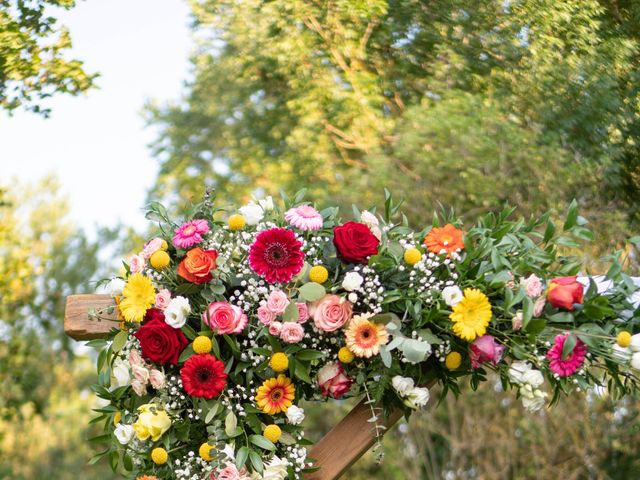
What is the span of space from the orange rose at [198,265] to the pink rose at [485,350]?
88 cm

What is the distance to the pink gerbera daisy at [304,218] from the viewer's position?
2643mm

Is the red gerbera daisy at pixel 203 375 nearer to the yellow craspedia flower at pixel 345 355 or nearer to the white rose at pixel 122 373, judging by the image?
the white rose at pixel 122 373

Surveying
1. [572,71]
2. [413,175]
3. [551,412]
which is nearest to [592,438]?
[551,412]

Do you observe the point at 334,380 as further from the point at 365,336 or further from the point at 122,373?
the point at 122,373

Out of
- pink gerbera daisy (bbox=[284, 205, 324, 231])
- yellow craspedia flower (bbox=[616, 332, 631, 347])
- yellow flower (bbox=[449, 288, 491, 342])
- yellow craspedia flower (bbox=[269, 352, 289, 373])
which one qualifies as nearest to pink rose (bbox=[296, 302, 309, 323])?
yellow craspedia flower (bbox=[269, 352, 289, 373])

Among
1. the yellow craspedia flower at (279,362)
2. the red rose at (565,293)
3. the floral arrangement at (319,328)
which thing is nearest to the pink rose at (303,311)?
the floral arrangement at (319,328)

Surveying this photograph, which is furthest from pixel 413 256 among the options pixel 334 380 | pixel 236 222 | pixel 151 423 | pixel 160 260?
pixel 151 423

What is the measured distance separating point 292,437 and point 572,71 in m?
3.23

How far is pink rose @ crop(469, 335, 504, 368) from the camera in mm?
2523

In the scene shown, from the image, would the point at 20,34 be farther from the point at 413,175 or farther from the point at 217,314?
the point at 413,175

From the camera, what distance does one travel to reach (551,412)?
5.96 metres

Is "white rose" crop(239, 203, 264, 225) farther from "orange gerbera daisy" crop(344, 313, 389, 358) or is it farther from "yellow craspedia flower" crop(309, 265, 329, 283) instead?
"orange gerbera daisy" crop(344, 313, 389, 358)

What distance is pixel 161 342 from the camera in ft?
8.50

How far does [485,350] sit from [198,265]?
96 cm
